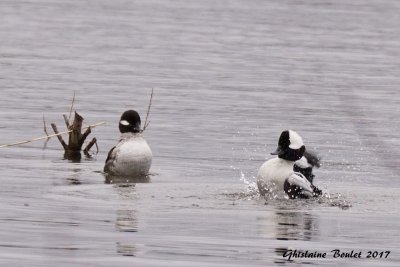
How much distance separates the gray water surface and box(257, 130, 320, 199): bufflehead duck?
0.53 ft

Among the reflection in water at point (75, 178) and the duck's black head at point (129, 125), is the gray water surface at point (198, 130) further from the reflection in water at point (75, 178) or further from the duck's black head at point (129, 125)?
the duck's black head at point (129, 125)

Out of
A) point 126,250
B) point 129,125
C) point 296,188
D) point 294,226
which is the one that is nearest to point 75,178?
point 129,125

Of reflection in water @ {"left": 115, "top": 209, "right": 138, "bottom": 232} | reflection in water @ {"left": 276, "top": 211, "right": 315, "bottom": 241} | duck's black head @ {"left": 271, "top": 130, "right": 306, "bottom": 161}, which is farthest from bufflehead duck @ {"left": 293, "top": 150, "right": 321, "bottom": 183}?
reflection in water @ {"left": 115, "top": 209, "right": 138, "bottom": 232}

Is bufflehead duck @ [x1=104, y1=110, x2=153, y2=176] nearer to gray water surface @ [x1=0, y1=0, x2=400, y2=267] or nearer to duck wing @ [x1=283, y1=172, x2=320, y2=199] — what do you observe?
gray water surface @ [x1=0, y1=0, x2=400, y2=267]

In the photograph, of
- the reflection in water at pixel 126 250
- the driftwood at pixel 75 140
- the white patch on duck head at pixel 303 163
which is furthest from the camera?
the driftwood at pixel 75 140

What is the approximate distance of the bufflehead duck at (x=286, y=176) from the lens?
54.8 feet

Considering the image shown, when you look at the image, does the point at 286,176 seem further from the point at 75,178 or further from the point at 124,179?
the point at 75,178

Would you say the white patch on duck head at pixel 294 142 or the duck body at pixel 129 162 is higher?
the white patch on duck head at pixel 294 142

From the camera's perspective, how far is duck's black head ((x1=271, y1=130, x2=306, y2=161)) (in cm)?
1700

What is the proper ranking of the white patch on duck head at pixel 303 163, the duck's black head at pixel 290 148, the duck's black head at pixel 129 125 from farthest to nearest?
the duck's black head at pixel 129 125
the white patch on duck head at pixel 303 163
the duck's black head at pixel 290 148

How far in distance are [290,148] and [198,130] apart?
21.6 ft

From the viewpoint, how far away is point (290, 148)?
17.0m

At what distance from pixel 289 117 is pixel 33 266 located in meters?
13.9

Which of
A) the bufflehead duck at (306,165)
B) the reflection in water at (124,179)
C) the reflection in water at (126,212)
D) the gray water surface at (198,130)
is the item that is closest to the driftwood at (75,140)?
the gray water surface at (198,130)
